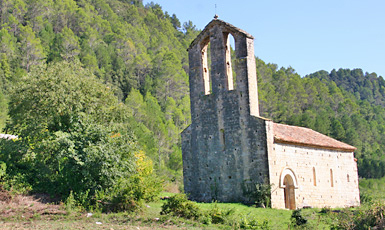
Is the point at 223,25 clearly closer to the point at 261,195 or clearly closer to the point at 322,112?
the point at 261,195

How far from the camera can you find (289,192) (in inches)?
922

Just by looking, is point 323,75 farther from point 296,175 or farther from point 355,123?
point 296,175

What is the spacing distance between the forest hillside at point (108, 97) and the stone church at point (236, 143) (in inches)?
134

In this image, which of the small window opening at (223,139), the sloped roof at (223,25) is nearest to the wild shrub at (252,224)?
the small window opening at (223,139)

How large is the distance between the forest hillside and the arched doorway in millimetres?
7520

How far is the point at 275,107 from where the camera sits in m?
56.0

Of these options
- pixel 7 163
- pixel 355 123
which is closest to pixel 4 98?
pixel 7 163

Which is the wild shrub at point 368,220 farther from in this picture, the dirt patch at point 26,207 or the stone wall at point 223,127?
the dirt patch at point 26,207

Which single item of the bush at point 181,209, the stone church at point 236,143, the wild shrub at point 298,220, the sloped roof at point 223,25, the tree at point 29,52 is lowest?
the wild shrub at point 298,220

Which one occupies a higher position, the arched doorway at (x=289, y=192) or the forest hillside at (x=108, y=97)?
the forest hillside at (x=108, y=97)

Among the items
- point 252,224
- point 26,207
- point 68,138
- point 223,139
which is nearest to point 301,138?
point 223,139

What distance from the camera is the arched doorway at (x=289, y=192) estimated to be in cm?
2328

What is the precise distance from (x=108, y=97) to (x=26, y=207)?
35.2 feet

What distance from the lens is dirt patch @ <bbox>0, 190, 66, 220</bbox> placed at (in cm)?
1528
